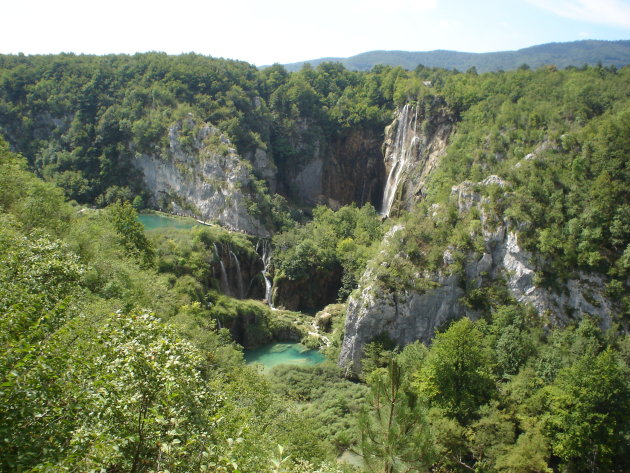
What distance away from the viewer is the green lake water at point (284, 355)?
3803cm

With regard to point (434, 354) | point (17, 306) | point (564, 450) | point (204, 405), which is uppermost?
point (17, 306)

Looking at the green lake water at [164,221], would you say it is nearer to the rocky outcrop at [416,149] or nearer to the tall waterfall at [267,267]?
the tall waterfall at [267,267]

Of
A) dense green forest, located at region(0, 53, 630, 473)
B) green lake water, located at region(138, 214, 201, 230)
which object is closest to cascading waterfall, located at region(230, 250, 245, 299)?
dense green forest, located at region(0, 53, 630, 473)

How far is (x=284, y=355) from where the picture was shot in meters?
39.6

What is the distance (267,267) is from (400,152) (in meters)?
30.4

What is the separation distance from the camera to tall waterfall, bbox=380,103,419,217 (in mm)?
66375

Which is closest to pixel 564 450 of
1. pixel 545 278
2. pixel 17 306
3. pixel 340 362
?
pixel 545 278

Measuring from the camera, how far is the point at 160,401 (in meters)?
7.95

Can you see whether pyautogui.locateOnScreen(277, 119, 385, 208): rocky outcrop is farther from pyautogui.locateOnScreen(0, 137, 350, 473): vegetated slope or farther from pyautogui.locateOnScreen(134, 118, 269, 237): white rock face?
pyautogui.locateOnScreen(0, 137, 350, 473): vegetated slope

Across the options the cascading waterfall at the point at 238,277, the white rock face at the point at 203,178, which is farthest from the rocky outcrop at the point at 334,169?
the cascading waterfall at the point at 238,277

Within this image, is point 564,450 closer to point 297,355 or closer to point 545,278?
point 545,278

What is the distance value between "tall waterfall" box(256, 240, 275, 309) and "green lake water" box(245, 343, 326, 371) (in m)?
8.74

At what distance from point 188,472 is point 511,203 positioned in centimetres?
3606

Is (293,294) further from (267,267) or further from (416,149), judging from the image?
(416,149)
